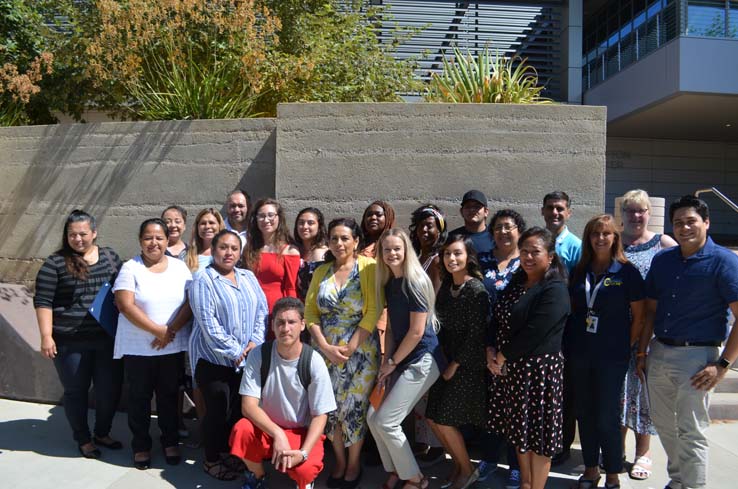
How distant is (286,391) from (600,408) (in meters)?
2.09

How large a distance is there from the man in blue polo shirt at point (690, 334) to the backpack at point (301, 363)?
2306 millimetres

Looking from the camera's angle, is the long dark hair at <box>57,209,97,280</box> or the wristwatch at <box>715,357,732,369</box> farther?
the long dark hair at <box>57,209,97,280</box>

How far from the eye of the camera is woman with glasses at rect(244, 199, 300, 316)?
15.7 feet

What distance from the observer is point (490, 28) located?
15.0 meters

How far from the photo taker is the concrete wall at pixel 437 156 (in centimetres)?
615

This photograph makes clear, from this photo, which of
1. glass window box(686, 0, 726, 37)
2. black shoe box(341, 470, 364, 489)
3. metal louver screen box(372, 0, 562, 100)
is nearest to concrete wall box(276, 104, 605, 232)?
black shoe box(341, 470, 364, 489)

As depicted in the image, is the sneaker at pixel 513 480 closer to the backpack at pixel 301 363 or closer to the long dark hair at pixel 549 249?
the long dark hair at pixel 549 249

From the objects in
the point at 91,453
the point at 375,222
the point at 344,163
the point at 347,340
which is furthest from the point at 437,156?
the point at 91,453

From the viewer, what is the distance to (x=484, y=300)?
408 cm

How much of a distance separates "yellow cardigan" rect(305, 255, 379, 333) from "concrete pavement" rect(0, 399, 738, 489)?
3.79ft

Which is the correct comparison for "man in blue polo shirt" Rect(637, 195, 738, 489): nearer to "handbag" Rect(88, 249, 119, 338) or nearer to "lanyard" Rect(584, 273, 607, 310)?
"lanyard" Rect(584, 273, 607, 310)

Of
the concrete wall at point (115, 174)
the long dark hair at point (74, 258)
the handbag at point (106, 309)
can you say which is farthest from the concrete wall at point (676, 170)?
the long dark hair at point (74, 258)

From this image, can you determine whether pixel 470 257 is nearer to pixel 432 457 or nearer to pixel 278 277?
pixel 278 277

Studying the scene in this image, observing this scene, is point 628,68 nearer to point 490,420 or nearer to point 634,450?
point 634,450
